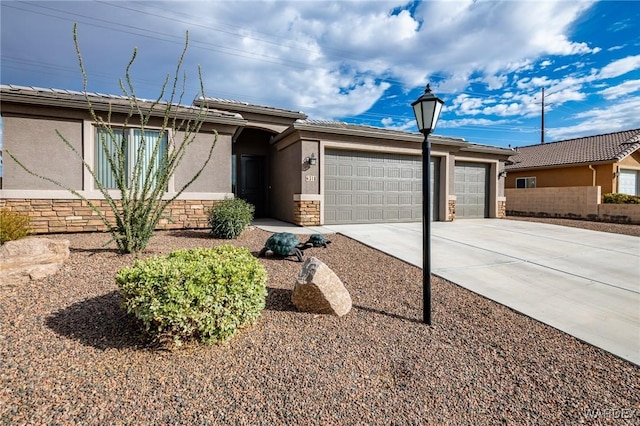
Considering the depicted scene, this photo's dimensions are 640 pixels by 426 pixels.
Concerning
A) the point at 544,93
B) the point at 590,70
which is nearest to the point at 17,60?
the point at 590,70

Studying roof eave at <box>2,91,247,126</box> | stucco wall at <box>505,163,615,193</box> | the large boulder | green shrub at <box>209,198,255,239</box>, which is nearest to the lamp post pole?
green shrub at <box>209,198,255,239</box>

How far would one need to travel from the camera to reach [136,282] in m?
2.57

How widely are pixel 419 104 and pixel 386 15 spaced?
728cm

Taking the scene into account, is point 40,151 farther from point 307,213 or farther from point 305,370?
point 305,370

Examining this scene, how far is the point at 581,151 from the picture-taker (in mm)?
17359

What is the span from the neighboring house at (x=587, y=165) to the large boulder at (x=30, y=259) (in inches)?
656

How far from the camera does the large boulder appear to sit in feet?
11.7

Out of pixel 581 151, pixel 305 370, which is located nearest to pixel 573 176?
pixel 581 151

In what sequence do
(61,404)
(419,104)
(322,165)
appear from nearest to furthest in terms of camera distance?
(61,404)
(419,104)
(322,165)

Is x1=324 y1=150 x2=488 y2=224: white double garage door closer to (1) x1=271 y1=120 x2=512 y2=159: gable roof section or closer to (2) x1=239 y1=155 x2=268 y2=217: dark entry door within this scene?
(1) x1=271 y1=120 x2=512 y2=159: gable roof section

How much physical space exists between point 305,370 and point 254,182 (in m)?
11.0

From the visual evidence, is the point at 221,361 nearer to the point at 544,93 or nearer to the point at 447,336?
the point at 447,336

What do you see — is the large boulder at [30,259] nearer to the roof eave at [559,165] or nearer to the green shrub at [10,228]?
the green shrub at [10,228]

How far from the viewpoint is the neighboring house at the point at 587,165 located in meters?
15.3
